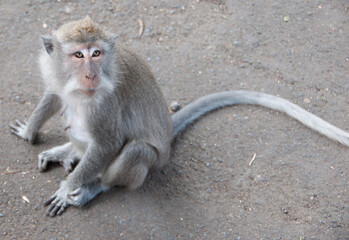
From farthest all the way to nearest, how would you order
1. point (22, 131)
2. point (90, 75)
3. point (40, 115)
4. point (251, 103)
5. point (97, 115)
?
point (251, 103), point (22, 131), point (40, 115), point (97, 115), point (90, 75)

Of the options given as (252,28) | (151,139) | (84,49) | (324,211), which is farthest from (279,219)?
(252,28)

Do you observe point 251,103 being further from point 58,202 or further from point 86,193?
point 58,202

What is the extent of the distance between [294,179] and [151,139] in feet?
4.88

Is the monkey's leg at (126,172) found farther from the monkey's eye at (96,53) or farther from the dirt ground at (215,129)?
the monkey's eye at (96,53)

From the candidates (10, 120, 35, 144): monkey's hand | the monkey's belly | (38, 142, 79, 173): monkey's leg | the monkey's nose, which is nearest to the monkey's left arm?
the monkey's belly

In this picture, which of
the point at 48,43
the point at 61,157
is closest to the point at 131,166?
the point at 61,157

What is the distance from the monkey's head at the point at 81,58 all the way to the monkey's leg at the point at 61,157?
0.94m

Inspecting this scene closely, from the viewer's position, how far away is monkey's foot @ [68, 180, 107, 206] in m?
3.76

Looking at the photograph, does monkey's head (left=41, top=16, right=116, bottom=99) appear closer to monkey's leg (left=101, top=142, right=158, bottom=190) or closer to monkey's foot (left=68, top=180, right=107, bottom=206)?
monkey's leg (left=101, top=142, right=158, bottom=190)

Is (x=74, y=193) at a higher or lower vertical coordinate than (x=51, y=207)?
higher

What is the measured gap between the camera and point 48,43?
3246mm

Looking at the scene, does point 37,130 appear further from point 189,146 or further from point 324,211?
point 324,211

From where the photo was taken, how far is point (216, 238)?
12.4 feet

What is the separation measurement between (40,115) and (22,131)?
386mm
